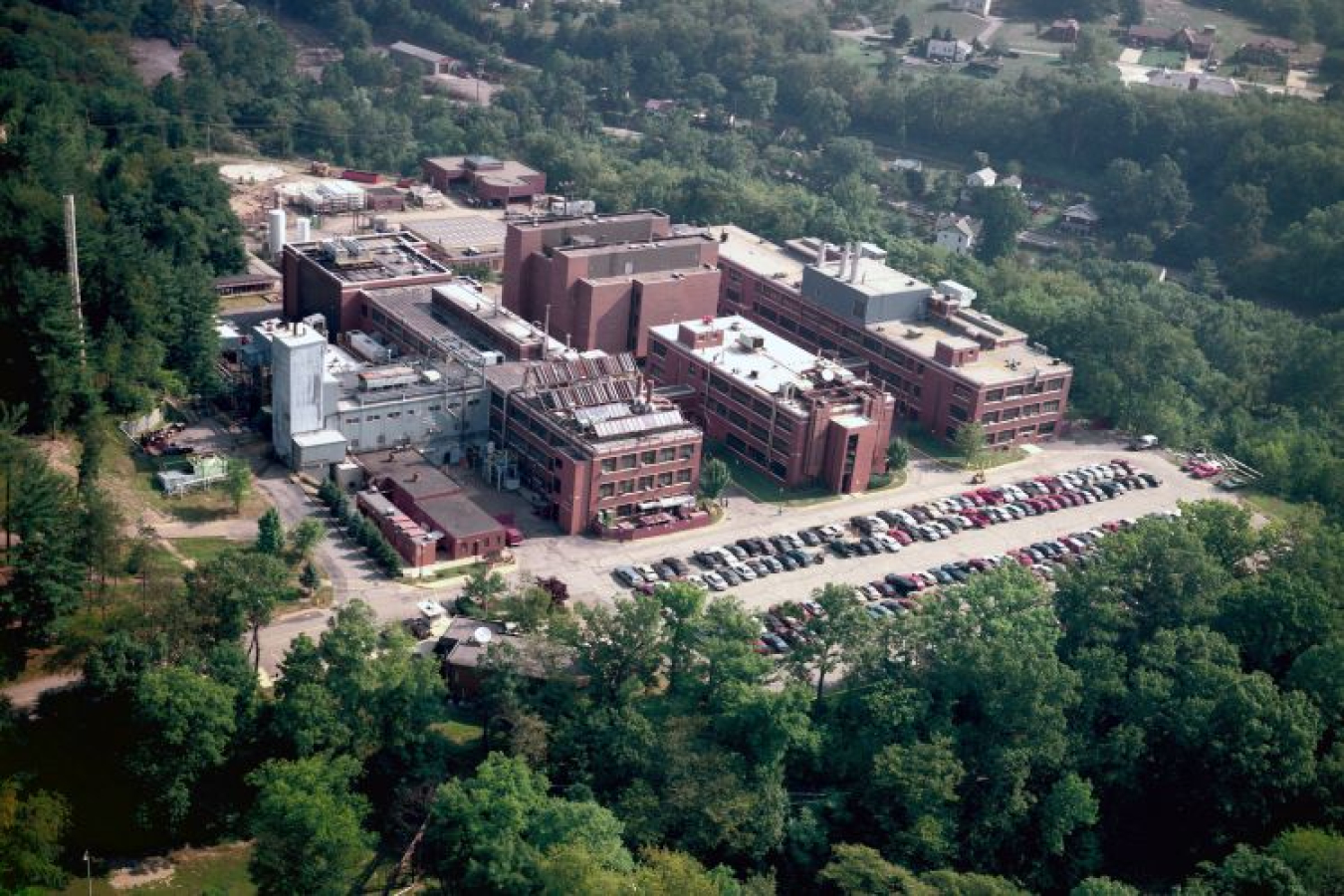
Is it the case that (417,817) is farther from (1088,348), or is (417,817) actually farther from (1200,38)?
(1200,38)

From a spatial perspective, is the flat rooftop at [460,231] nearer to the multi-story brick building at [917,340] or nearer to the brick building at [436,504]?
the multi-story brick building at [917,340]

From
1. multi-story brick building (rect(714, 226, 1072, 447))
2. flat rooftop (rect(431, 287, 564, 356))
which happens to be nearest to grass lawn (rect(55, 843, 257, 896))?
flat rooftop (rect(431, 287, 564, 356))

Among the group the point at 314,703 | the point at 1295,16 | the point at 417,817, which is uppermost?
the point at 1295,16

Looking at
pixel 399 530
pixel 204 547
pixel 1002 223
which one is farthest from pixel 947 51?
pixel 204 547

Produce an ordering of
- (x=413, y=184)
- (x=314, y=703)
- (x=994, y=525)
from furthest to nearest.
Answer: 1. (x=413, y=184)
2. (x=994, y=525)
3. (x=314, y=703)

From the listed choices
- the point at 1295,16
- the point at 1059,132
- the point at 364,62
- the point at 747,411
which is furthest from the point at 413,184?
the point at 1295,16

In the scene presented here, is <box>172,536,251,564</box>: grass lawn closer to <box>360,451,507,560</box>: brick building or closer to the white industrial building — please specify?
Result: the white industrial building
